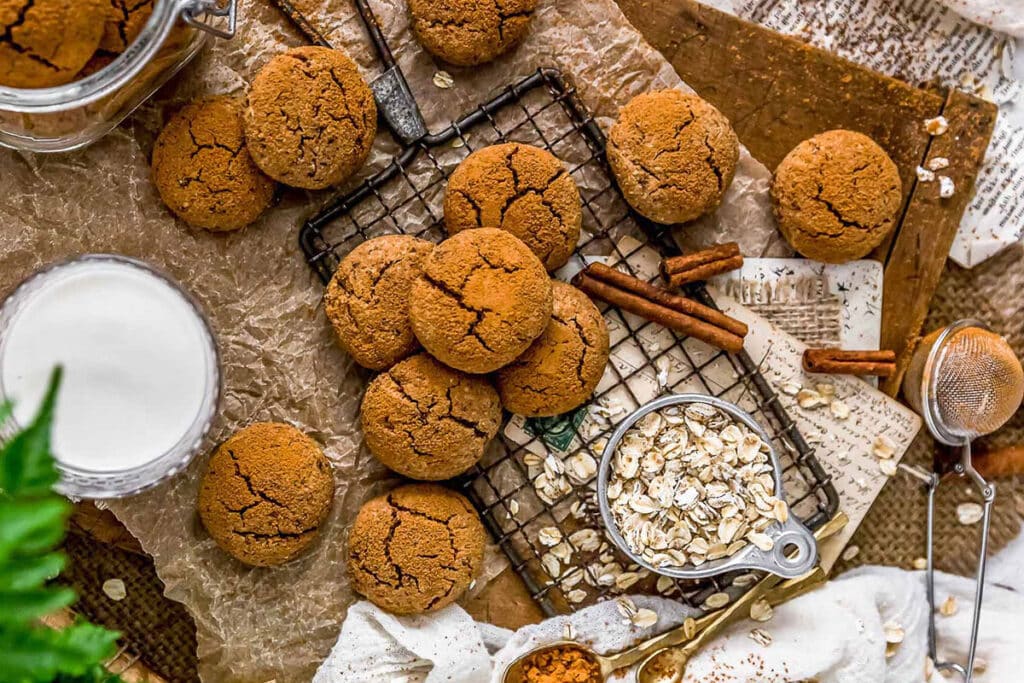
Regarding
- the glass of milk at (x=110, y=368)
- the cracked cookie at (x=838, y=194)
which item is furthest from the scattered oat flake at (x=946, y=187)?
the glass of milk at (x=110, y=368)

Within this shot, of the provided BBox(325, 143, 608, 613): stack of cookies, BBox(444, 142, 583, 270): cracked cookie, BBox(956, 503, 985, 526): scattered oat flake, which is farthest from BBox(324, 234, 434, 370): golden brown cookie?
BBox(956, 503, 985, 526): scattered oat flake

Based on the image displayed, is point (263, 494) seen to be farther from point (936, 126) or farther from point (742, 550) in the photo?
point (936, 126)

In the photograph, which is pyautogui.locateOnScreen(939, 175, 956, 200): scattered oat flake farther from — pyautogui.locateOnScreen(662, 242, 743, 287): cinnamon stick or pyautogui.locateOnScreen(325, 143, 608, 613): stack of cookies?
pyautogui.locateOnScreen(325, 143, 608, 613): stack of cookies

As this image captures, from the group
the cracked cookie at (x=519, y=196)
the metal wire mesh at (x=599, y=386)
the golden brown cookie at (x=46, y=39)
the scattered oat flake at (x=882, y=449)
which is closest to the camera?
the golden brown cookie at (x=46, y=39)

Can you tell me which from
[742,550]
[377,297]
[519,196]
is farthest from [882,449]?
[377,297]

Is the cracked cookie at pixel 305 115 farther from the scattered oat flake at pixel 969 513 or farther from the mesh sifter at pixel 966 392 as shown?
the scattered oat flake at pixel 969 513
